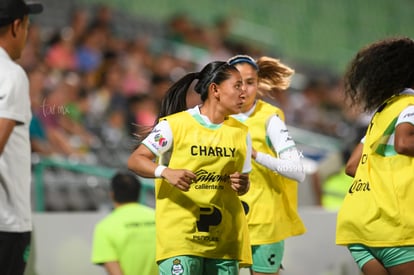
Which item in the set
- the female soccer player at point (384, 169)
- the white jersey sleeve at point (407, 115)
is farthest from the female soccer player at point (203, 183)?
the white jersey sleeve at point (407, 115)

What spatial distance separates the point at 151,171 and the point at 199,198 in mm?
350

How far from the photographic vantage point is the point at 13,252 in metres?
5.09

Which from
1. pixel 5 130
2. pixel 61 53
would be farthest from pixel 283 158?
pixel 61 53

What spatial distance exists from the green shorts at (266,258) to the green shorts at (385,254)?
1.48m

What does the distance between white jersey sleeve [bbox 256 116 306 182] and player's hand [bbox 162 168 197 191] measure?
1.13 meters

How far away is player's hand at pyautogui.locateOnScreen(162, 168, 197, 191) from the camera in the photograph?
5383mm

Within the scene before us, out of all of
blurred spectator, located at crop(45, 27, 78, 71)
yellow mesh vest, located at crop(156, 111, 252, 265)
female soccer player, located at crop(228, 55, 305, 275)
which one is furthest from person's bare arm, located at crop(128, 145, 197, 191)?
blurred spectator, located at crop(45, 27, 78, 71)

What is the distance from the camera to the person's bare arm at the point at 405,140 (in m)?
5.23

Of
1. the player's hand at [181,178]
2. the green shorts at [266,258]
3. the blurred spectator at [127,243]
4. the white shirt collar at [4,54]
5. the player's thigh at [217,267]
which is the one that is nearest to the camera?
the white shirt collar at [4,54]

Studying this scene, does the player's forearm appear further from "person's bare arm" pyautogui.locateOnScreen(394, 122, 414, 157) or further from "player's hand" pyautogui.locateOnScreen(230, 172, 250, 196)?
"person's bare arm" pyautogui.locateOnScreen(394, 122, 414, 157)

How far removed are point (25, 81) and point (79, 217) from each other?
4.42 metres

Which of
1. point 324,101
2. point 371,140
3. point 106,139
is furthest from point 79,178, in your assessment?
point 324,101

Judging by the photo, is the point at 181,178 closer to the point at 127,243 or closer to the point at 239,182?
the point at 239,182

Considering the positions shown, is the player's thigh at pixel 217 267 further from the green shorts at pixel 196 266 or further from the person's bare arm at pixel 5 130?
the person's bare arm at pixel 5 130
